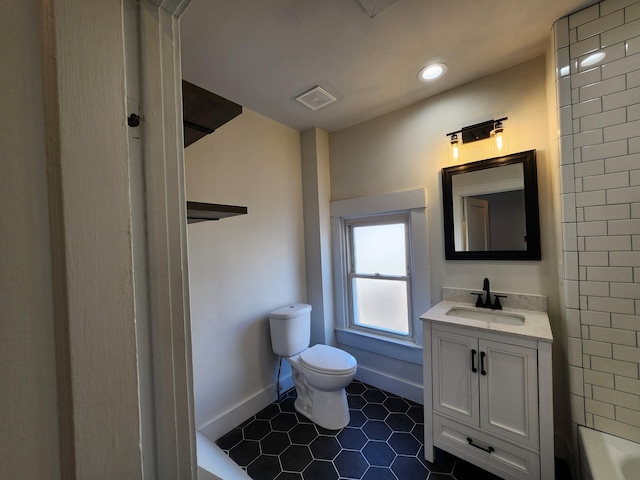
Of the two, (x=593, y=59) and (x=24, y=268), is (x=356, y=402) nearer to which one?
(x=24, y=268)

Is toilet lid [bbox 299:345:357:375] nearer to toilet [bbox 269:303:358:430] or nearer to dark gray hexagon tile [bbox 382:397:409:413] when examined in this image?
toilet [bbox 269:303:358:430]

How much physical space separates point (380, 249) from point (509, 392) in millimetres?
1351

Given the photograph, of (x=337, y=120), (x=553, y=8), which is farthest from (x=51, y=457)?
(x=337, y=120)

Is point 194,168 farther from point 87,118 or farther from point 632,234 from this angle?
point 632,234

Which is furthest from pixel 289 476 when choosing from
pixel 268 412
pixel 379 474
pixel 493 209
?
pixel 493 209

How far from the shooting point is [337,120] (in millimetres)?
2340

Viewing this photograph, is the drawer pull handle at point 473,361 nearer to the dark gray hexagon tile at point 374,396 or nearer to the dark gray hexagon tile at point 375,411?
the dark gray hexagon tile at point 375,411

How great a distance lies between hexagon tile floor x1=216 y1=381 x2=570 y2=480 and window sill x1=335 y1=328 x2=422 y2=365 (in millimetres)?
355

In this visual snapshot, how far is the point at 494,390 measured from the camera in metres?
1.38

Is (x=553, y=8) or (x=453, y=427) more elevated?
(x=553, y=8)

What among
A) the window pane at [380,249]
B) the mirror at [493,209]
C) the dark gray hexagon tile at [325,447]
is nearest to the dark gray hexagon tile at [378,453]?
the dark gray hexagon tile at [325,447]

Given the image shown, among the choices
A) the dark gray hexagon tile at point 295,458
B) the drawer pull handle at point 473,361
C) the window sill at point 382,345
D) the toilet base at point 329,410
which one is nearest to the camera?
the drawer pull handle at point 473,361

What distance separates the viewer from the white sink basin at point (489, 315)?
5.30 feet

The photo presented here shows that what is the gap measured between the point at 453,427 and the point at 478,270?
992mm
